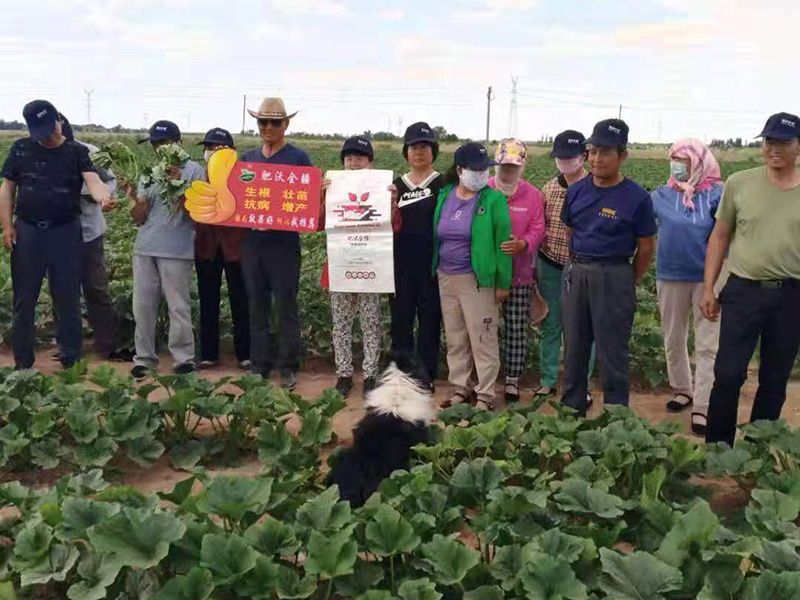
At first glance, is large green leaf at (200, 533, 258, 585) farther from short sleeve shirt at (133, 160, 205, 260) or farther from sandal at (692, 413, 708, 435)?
short sleeve shirt at (133, 160, 205, 260)

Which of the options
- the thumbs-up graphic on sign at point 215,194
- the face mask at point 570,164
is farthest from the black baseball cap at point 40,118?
the face mask at point 570,164

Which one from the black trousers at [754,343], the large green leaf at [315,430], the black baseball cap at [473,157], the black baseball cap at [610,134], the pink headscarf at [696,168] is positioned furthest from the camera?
the black baseball cap at [473,157]

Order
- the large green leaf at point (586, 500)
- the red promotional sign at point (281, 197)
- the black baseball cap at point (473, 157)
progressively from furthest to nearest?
the red promotional sign at point (281, 197) → the black baseball cap at point (473, 157) → the large green leaf at point (586, 500)

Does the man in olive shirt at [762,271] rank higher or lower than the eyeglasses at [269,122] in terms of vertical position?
lower

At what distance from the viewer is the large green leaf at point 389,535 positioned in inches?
117

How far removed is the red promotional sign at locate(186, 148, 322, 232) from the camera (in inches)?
225

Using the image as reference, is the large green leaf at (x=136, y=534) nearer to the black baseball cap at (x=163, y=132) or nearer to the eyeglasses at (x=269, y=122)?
the eyeglasses at (x=269, y=122)

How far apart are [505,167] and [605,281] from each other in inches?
50.2

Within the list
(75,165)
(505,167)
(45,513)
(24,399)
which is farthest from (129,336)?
(45,513)

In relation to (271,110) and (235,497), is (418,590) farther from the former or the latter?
(271,110)

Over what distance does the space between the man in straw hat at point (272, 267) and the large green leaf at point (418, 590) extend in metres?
3.45

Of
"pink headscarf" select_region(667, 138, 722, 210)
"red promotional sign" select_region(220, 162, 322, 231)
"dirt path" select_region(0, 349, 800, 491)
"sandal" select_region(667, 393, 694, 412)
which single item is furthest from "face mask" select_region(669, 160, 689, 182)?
"red promotional sign" select_region(220, 162, 322, 231)

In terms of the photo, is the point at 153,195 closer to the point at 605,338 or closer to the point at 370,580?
the point at 605,338

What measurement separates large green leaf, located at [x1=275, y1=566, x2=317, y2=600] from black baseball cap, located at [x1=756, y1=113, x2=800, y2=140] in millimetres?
3045
